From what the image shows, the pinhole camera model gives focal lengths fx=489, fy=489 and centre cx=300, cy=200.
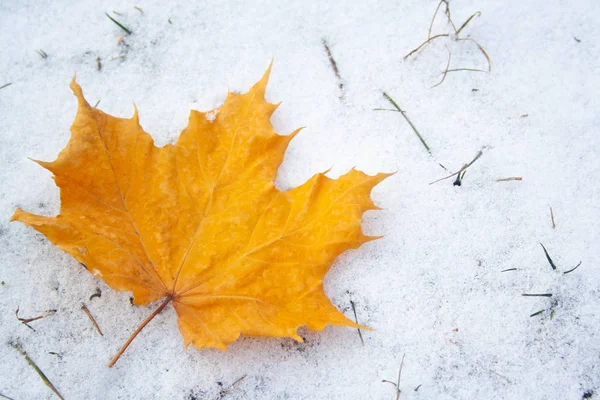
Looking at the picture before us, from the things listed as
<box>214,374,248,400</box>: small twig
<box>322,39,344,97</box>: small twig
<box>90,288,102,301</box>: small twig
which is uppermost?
<box>322,39,344,97</box>: small twig

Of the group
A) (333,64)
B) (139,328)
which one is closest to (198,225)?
(139,328)

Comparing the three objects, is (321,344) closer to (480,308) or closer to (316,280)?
(316,280)

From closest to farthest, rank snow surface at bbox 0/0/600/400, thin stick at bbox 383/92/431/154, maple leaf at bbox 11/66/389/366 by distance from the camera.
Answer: maple leaf at bbox 11/66/389/366, snow surface at bbox 0/0/600/400, thin stick at bbox 383/92/431/154

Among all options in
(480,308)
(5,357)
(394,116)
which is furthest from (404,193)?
(5,357)

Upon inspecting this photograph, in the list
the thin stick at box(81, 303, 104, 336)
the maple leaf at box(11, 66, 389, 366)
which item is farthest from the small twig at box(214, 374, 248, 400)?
the thin stick at box(81, 303, 104, 336)

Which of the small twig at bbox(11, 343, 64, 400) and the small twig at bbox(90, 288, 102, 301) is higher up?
the small twig at bbox(90, 288, 102, 301)

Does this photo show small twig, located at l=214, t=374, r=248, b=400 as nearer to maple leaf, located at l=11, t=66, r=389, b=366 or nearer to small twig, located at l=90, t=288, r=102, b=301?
maple leaf, located at l=11, t=66, r=389, b=366

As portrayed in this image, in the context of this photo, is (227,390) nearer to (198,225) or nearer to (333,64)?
(198,225)
